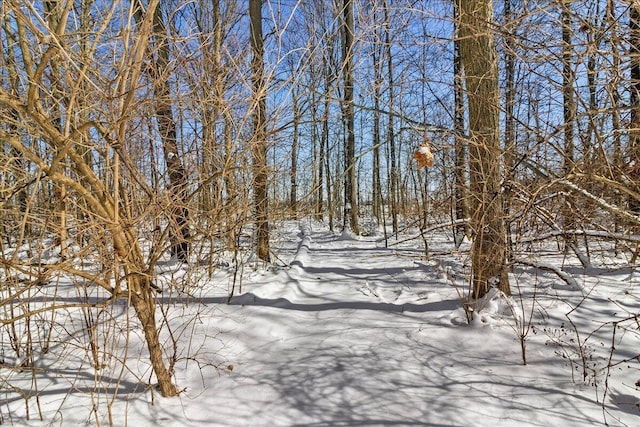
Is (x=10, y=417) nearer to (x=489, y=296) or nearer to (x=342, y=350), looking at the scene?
(x=342, y=350)

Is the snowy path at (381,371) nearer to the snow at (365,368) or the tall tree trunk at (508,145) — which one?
the snow at (365,368)

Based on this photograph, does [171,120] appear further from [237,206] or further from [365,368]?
[365,368]

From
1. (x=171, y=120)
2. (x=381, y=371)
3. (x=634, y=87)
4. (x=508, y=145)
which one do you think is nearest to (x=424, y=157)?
(x=508, y=145)

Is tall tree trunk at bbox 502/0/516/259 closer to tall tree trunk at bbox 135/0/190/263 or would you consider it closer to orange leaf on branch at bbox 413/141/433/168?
orange leaf on branch at bbox 413/141/433/168

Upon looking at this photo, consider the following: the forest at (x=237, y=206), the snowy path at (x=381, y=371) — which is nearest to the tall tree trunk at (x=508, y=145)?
the forest at (x=237, y=206)

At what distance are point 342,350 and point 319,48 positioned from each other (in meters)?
2.31

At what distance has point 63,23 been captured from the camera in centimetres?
157

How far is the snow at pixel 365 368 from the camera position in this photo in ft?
7.38

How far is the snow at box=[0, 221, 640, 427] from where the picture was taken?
225 cm

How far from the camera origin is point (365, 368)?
9.14ft

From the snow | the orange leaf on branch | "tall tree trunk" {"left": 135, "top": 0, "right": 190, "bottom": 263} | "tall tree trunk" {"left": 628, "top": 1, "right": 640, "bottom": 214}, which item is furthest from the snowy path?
"tall tree trunk" {"left": 628, "top": 1, "right": 640, "bottom": 214}

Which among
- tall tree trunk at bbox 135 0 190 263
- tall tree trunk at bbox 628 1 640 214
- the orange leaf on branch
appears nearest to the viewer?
tall tree trunk at bbox 628 1 640 214

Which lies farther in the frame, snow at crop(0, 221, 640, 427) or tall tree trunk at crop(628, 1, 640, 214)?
snow at crop(0, 221, 640, 427)

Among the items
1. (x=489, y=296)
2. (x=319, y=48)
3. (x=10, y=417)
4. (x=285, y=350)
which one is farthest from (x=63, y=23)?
(x=489, y=296)
